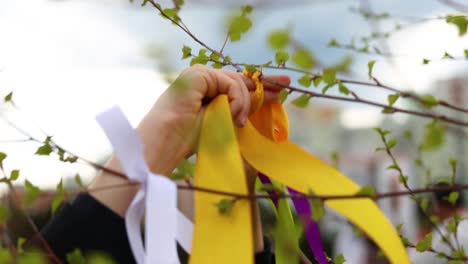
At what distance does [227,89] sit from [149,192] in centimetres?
21

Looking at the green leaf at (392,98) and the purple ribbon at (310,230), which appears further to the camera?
the purple ribbon at (310,230)

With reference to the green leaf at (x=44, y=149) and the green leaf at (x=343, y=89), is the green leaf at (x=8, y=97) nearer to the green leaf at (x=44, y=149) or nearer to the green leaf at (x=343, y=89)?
the green leaf at (x=44, y=149)

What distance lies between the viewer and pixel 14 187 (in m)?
0.59

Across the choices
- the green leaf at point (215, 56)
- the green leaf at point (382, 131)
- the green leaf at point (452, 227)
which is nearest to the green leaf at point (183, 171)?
the green leaf at point (215, 56)

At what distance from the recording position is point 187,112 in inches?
29.6

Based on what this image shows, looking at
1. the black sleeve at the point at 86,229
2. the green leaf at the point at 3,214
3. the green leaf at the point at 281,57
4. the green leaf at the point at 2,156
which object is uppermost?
the green leaf at the point at 281,57

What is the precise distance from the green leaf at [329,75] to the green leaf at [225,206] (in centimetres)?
14

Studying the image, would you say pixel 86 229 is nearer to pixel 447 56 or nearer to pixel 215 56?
pixel 215 56

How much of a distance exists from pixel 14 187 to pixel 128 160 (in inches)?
4.2

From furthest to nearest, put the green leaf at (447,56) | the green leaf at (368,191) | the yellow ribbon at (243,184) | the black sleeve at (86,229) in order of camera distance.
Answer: the black sleeve at (86,229), the green leaf at (447,56), the yellow ribbon at (243,184), the green leaf at (368,191)

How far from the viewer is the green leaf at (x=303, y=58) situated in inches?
21.0

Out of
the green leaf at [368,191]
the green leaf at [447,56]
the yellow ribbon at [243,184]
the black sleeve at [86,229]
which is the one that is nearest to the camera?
the green leaf at [368,191]

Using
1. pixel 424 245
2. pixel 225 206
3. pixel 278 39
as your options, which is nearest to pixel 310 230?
pixel 424 245

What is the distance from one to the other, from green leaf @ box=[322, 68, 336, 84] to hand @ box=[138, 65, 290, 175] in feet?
0.50
